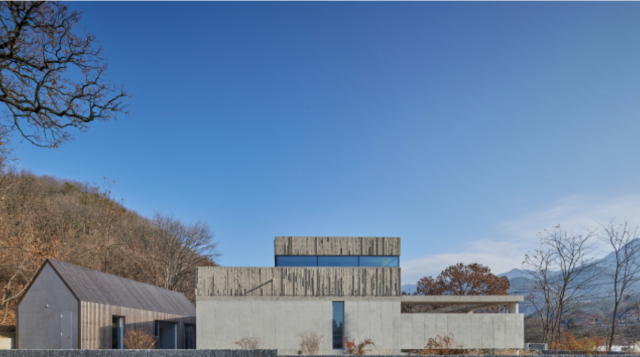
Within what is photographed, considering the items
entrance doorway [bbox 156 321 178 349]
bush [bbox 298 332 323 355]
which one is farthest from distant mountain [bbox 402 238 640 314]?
entrance doorway [bbox 156 321 178 349]

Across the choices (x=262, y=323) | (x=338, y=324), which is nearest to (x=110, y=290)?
(x=262, y=323)

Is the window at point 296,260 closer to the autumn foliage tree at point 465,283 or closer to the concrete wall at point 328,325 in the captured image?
the concrete wall at point 328,325

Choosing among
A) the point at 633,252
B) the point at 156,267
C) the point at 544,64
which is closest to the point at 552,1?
the point at 544,64

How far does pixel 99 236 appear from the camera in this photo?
32.4 meters

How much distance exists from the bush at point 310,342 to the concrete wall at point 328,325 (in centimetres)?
16

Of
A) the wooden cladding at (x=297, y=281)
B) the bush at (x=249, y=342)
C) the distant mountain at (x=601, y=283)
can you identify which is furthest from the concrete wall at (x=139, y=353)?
the distant mountain at (x=601, y=283)

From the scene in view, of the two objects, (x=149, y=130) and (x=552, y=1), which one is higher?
(x=552, y=1)

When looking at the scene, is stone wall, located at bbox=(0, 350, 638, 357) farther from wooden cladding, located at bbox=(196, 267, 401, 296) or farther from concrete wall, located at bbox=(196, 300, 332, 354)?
wooden cladding, located at bbox=(196, 267, 401, 296)

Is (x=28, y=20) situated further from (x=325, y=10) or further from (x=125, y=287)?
(x=125, y=287)

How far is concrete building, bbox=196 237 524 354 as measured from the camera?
54.5 ft

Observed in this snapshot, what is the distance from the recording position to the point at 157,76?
61.2 ft

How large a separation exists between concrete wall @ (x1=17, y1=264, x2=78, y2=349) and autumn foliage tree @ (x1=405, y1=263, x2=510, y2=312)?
26504mm

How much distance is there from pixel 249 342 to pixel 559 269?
758 inches

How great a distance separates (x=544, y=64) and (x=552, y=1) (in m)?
2.14
